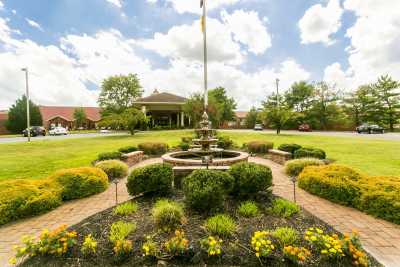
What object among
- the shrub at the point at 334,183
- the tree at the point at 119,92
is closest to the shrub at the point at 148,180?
the shrub at the point at 334,183

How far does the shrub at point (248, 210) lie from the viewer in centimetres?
375

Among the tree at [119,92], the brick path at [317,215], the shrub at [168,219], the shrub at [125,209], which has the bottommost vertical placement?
the brick path at [317,215]

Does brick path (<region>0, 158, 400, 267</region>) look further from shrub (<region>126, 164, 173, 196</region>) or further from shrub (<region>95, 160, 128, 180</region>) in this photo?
shrub (<region>95, 160, 128, 180</region>)

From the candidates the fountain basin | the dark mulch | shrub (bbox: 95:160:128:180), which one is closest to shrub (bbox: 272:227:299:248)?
the dark mulch

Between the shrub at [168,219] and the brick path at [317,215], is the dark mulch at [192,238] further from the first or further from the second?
the brick path at [317,215]

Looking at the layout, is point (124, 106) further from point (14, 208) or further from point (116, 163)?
point (14, 208)

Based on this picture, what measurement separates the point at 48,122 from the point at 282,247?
201 ft

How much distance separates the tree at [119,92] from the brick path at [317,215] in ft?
→ 104

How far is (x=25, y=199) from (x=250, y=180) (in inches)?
182

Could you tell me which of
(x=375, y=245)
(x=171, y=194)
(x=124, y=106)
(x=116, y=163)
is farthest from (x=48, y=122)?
(x=375, y=245)

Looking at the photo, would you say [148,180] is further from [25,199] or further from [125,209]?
[25,199]

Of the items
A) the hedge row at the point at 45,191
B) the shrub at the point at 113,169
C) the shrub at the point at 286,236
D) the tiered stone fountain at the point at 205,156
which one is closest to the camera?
the shrub at the point at 286,236

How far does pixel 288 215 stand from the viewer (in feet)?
12.1

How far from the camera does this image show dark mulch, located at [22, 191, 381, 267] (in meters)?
2.62
